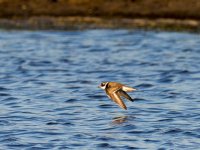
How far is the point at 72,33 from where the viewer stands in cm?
2522

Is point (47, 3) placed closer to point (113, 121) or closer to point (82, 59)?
point (82, 59)

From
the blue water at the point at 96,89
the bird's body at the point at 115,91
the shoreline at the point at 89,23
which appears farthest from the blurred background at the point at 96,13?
the bird's body at the point at 115,91

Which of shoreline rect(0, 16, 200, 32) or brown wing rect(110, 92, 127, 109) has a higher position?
brown wing rect(110, 92, 127, 109)

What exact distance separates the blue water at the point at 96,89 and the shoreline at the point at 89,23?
1.66ft

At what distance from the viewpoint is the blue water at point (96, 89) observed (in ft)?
40.0

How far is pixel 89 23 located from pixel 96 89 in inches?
368

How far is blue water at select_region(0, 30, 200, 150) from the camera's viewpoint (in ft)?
40.0

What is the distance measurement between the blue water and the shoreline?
1.66ft

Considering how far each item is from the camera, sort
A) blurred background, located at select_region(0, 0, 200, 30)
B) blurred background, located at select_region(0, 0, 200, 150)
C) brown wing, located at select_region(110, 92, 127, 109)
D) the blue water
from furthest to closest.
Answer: blurred background, located at select_region(0, 0, 200, 30), brown wing, located at select_region(110, 92, 127, 109), blurred background, located at select_region(0, 0, 200, 150), the blue water

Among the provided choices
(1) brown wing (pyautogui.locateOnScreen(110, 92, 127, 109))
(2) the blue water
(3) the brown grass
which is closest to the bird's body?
Answer: (1) brown wing (pyautogui.locateOnScreen(110, 92, 127, 109))

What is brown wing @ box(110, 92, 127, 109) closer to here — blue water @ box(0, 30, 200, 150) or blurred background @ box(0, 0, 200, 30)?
blue water @ box(0, 30, 200, 150)

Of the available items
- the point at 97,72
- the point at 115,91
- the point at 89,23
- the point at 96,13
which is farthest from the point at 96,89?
the point at 96,13

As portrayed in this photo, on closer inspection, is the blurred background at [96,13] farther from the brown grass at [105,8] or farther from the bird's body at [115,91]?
the bird's body at [115,91]

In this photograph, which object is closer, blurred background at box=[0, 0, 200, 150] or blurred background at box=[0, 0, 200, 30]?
blurred background at box=[0, 0, 200, 150]
